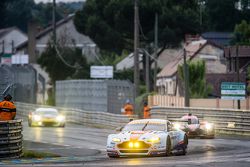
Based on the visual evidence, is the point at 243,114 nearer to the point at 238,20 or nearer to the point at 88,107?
the point at 88,107

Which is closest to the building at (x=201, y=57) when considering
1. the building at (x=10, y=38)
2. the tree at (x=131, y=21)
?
the tree at (x=131, y=21)

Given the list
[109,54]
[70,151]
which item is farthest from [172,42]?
[70,151]

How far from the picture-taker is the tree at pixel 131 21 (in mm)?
78688

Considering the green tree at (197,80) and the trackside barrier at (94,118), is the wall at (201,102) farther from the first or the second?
the green tree at (197,80)

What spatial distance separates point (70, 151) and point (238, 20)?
75.7m

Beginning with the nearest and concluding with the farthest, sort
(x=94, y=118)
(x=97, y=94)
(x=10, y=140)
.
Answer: (x=10, y=140), (x=94, y=118), (x=97, y=94)

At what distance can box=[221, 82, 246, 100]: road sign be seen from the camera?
4759cm

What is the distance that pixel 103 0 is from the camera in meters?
84.2

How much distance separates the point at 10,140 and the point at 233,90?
25834mm

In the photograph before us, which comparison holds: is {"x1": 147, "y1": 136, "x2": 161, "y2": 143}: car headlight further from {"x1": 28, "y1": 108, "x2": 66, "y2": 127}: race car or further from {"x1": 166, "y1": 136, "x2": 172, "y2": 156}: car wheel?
{"x1": 28, "y1": 108, "x2": 66, "y2": 127}: race car

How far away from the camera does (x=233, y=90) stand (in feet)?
157

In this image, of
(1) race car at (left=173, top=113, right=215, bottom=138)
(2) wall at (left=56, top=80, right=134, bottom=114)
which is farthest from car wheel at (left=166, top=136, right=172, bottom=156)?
(2) wall at (left=56, top=80, right=134, bottom=114)

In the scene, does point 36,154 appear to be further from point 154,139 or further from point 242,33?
point 242,33

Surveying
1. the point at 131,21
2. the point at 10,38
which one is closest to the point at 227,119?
the point at 131,21
